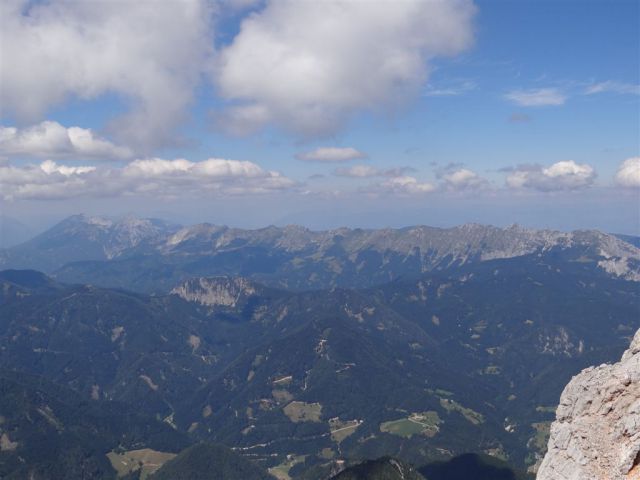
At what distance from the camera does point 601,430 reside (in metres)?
40.3

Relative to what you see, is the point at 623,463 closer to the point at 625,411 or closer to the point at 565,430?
the point at 625,411

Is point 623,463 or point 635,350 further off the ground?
point 635,350

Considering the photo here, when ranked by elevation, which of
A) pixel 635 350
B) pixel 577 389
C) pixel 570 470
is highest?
pixel 635 350

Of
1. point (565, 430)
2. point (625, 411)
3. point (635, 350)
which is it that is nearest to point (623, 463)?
point (625, 411)

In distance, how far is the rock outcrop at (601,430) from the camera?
37.4 metres

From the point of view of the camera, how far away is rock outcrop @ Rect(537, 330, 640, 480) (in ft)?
123

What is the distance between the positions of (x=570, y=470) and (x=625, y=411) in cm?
620

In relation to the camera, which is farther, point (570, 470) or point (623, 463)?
point (570, 470)

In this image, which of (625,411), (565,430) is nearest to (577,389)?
(565,430)

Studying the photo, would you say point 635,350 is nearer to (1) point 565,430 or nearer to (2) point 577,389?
(2) point 577,389

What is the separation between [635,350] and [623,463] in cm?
1102

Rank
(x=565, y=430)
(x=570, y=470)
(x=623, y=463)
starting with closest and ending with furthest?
(x=623, y=463) < (x=570, y=470) < (x=565, y=430)

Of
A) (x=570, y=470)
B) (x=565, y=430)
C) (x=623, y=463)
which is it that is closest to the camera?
(x=623, y=463)

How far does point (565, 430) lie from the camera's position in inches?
1747
